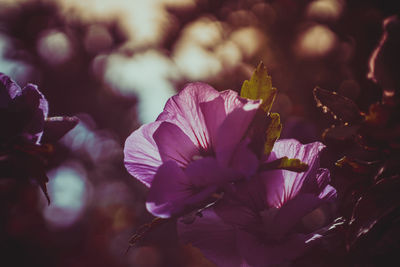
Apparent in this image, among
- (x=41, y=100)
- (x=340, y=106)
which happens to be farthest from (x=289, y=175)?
(x=41, y=100)

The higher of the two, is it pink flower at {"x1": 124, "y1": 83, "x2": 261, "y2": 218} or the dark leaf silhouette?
the dark leaf silhouette

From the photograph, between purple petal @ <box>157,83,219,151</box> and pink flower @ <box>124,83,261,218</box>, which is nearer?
pink flower @ <box>124,83,261,218</box>

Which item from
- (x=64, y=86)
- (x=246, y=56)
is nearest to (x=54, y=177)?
(x=64, y=86)

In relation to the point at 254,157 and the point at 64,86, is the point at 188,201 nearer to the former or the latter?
the point at 254,157

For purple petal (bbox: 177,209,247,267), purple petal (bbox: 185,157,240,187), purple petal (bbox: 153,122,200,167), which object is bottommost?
purple petal (bbox: 177,209,247,267)

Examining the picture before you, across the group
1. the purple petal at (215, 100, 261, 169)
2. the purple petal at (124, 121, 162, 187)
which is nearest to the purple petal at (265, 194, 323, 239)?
the purple petal at (215, 100, 261, 169)

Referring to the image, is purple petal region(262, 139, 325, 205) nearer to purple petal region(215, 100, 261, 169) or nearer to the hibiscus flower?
purple petal region(215, 100, 261, 169)

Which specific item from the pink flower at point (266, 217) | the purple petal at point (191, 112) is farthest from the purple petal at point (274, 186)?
the purple petal at point (191, 112)

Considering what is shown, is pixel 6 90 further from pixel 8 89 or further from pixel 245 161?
pixel 245 161
